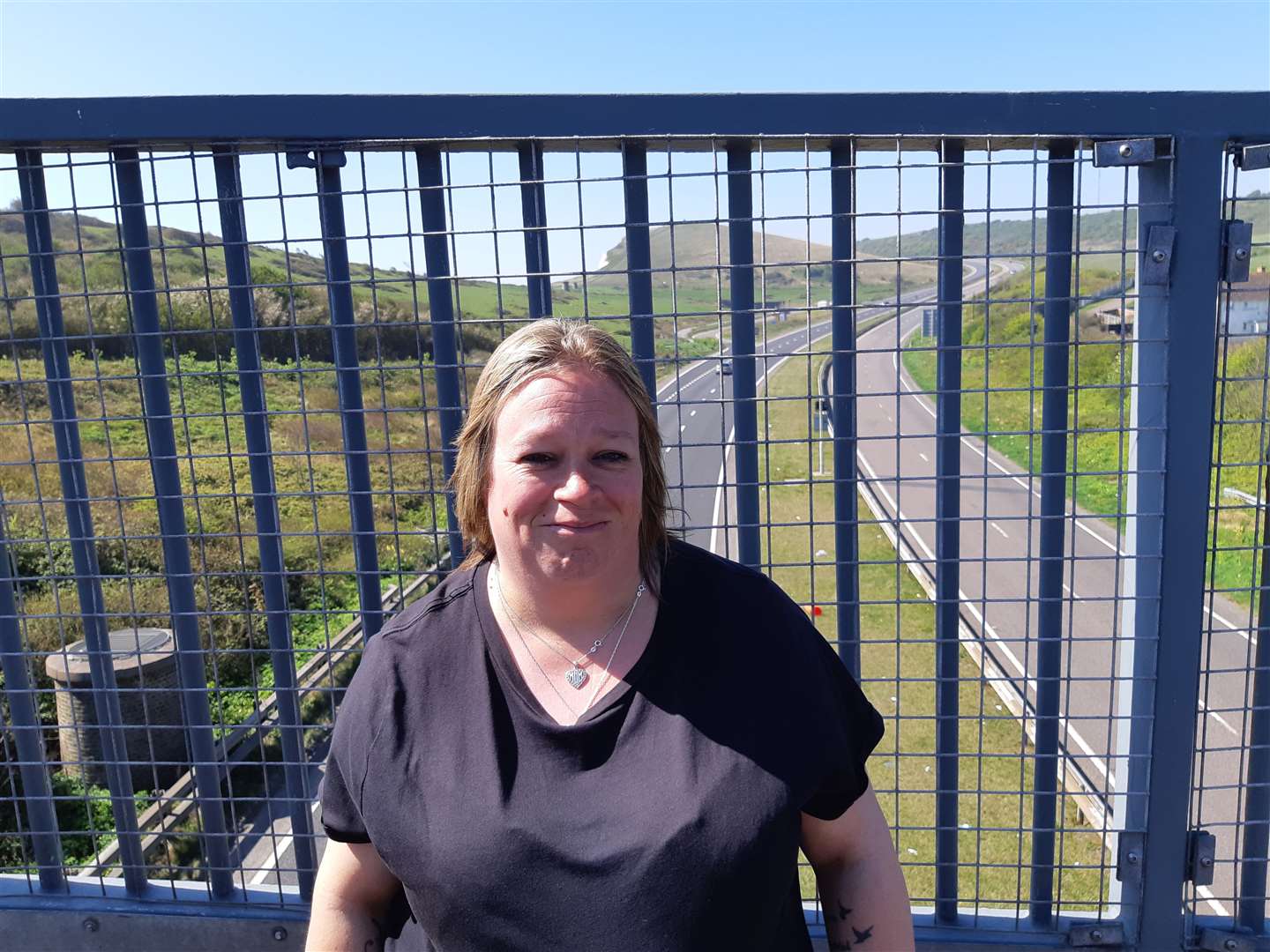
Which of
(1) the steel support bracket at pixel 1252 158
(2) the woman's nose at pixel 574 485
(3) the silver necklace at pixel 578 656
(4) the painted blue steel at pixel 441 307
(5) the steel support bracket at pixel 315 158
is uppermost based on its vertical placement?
(5) the steel support bracket at pixel 315 158

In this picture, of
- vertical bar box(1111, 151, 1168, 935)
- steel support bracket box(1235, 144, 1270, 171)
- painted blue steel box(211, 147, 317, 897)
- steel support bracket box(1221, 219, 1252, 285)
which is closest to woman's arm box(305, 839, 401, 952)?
painted blue steel box(211, 147, 317, 897)

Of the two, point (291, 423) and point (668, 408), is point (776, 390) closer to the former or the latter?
point (668, 408)

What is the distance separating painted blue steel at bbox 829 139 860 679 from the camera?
7.51 feet

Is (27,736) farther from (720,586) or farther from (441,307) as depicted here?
(720,586)

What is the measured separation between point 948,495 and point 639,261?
94cm

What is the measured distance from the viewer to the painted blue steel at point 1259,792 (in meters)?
2.46

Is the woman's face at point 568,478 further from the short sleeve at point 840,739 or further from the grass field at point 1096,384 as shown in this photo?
the grass field at point 1096,384

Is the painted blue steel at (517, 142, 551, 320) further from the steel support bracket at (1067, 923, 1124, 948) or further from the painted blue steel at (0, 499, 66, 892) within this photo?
the steel support bracket at (1067, 923, 1124, 948)

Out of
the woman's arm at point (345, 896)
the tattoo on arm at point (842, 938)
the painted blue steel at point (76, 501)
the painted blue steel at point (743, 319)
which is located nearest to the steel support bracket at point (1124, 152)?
the painted blue steel at point (743, 319)

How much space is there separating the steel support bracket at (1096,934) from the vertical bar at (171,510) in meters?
2.27

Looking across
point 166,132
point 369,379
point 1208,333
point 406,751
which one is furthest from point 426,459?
point 1208,333

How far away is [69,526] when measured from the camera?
8.41 feet

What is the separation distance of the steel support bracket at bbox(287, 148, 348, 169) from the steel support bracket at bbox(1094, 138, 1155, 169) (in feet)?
5.74

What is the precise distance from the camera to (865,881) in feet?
6.04
